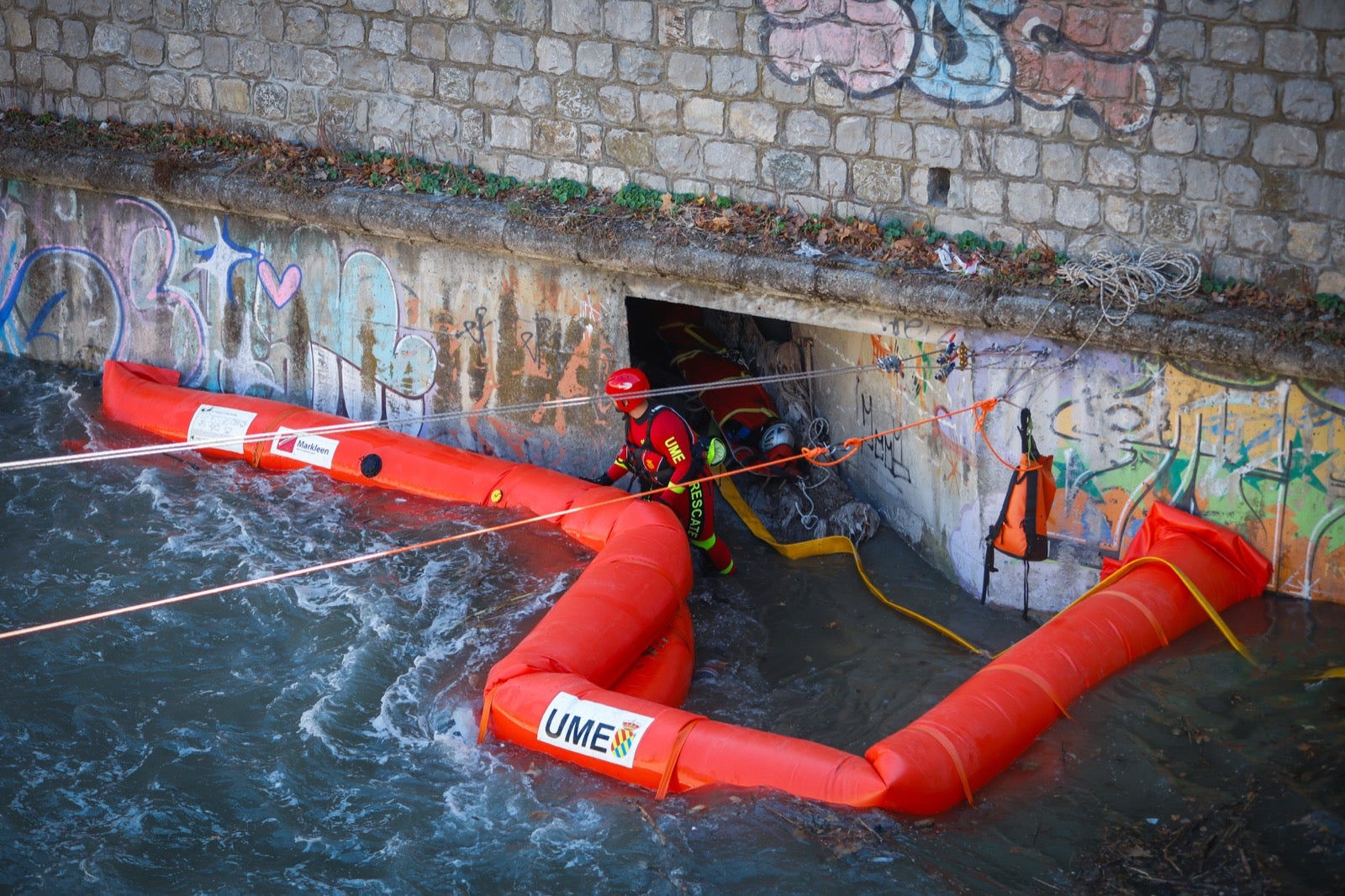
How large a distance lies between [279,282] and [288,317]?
0.24 metres

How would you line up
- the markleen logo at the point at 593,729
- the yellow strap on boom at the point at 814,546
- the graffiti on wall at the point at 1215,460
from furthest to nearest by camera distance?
the yellow strap on boom at the point at 814,546 < the graffiti on wall at the point at 1215,460 < the markleen logo at the point at 593,729

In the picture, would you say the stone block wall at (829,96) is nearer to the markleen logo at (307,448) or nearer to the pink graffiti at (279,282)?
the pink graffiti at (279,282)

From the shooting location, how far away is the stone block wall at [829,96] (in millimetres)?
6188

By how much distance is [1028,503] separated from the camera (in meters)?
6.79

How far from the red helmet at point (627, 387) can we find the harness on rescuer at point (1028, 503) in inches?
78.9

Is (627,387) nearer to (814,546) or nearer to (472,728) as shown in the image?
(814,546)

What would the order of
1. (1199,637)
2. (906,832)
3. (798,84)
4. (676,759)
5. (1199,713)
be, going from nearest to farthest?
1. (906,832)
2. (676,759)
3. (1199,713)
4. (1199,637)
5. (798,84)

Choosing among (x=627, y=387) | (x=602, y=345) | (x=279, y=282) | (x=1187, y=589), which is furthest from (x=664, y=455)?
(x=279, y=282)

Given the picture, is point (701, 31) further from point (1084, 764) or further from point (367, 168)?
point (1084, 764)

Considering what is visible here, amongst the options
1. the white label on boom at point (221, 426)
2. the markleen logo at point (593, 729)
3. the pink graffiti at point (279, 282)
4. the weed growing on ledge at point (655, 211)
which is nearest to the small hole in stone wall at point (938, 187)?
the weed growing on ledge at point (655, 211)

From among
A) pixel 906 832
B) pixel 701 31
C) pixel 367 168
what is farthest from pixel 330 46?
pixel 906 832

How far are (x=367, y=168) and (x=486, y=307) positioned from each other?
1.20 m

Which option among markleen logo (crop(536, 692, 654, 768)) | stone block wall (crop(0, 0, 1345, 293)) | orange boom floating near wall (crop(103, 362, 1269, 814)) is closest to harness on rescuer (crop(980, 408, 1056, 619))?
orange boom floating near wall (crop(103, 362, 1269, 814))

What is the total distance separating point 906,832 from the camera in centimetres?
498
